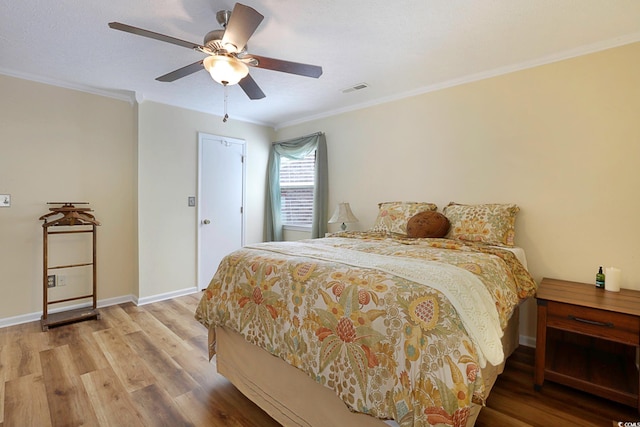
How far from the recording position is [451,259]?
180 centimetres

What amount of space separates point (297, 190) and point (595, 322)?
11.7 ft

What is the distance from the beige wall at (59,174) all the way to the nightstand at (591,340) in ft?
13.4

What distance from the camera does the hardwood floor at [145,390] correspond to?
1.73 metres

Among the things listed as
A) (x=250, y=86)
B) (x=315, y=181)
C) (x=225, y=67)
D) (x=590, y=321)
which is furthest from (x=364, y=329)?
(x=315, y=181)

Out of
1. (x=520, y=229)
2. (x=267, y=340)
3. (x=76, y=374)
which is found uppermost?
(x=520, y=229)

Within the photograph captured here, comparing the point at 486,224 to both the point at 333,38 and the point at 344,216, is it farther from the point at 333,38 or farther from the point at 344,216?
the point at 333,38

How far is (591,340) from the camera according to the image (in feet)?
7.50

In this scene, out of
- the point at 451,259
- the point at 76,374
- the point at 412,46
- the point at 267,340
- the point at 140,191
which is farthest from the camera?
the point at 140,191

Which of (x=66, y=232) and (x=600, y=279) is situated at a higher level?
(x=66, y=232)

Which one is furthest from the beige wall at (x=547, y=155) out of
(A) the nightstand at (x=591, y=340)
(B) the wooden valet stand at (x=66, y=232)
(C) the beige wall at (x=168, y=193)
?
(B) the wooden valet stand at (x=66, y=232)

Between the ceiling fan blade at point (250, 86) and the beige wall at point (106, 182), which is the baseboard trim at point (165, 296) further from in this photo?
the ceiling fan blade at point (250, 86)

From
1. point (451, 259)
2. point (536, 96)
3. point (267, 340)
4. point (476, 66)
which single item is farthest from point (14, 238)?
point (536, 96)

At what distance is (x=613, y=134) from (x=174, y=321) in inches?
161

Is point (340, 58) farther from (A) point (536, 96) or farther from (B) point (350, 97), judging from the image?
(A) point (536, 96)
